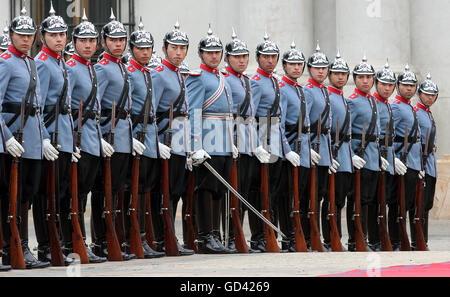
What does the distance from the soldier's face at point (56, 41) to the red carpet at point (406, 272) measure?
323cm

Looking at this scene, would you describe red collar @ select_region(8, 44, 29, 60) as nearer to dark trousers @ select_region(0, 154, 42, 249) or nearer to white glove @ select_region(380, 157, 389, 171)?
dark trousers @ select_region(0, 154, 42, 249)

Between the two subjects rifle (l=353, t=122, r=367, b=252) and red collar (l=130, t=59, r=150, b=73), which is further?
rifle (l=353, t=122, r=367, b=252)

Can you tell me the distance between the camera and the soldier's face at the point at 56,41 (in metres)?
11.6

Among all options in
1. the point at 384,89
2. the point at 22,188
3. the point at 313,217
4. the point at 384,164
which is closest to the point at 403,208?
the point at 384,164

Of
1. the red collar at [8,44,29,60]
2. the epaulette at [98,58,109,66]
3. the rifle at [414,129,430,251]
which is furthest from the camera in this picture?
the rifle at [414,129,430,251]

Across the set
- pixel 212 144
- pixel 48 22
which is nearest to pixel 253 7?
pixel 212 144

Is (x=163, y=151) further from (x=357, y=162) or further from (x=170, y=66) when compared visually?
(x=357, y=162)

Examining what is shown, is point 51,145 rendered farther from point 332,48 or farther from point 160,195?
point 332,48

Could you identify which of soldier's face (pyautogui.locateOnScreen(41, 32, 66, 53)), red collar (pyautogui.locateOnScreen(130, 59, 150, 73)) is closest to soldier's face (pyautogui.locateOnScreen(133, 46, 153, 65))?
red collar (pyautogui.locateOnScreen(130, 59, 150, 73))

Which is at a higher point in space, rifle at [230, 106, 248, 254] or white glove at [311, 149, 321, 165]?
white glove at [311, 149, 321, 165]

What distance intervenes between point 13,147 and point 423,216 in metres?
6.77

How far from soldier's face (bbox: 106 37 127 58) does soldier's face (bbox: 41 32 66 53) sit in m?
0.84

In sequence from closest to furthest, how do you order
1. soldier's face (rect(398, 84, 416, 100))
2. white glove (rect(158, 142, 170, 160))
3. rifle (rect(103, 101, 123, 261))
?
rifle (rect(103, 101, 123, 261)) → white glove (rect(158, 142, 170, 160)) → soldier's face (rect(398, 84, 416, 100))

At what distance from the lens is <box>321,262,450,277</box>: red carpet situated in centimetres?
947
